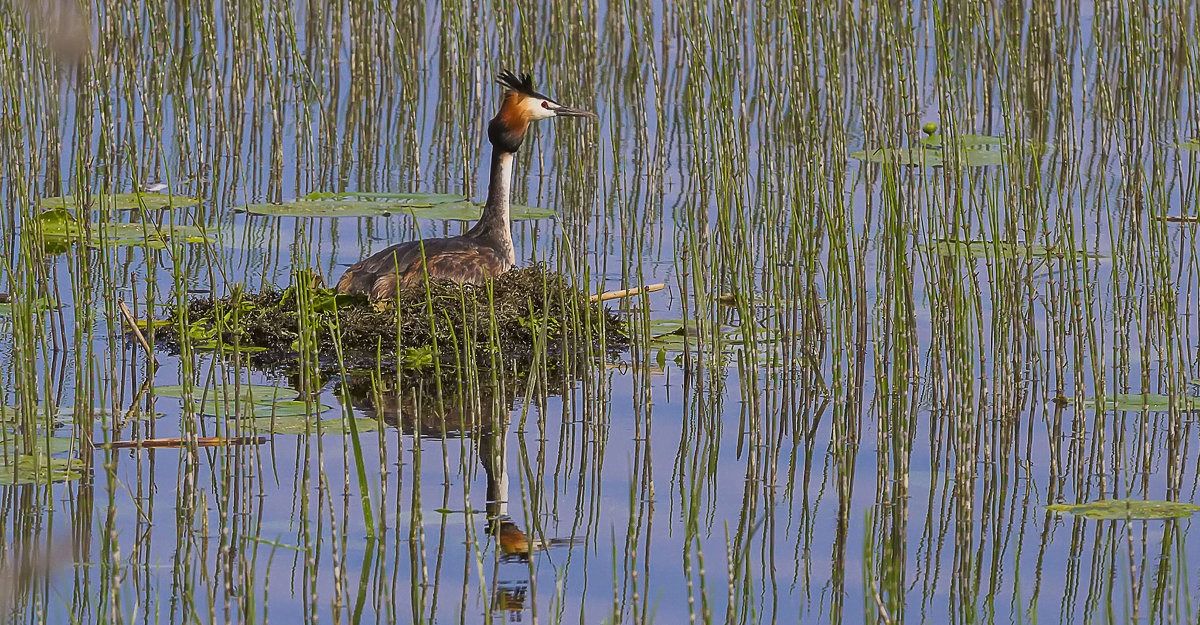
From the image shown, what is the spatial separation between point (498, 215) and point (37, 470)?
2.67 metres

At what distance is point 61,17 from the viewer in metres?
2.90

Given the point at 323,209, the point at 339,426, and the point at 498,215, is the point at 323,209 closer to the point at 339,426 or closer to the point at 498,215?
the point at 498,215

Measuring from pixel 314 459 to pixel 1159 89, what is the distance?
636 centimetres

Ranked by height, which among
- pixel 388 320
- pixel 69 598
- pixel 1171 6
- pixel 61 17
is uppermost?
pixel 1171 6

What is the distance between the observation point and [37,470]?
3.77 meters

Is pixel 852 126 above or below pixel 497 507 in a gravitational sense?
above

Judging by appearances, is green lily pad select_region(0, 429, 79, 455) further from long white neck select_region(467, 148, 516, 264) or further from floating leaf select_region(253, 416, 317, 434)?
long white neck select_region(467, 148, 516, 264)

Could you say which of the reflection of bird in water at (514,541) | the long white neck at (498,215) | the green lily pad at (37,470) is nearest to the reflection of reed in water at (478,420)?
the reflection of bird in water at (514,541)

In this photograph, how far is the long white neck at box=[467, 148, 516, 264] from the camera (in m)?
6.13

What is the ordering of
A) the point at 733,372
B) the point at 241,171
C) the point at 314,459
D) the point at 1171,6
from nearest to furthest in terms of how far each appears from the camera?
1. the point at 314,459
2. the point at 733,372
3. the point at 1171,6
4. the point at 241,171

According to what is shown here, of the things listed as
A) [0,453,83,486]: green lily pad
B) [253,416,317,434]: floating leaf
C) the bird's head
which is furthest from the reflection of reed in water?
the bird's head

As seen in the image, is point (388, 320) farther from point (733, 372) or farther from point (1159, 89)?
→ point (1159, 89)

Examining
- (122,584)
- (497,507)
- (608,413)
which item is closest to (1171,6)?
(608,413)

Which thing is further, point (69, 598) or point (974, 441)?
point (974, 441)
